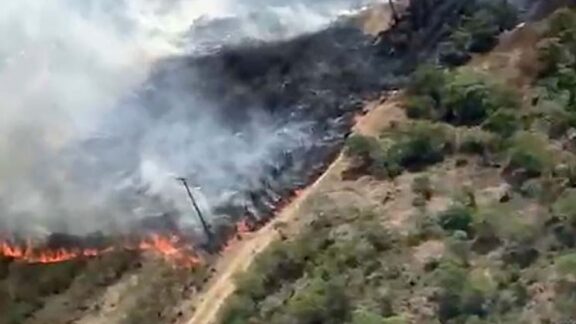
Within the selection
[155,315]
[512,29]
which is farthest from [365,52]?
[155,315]

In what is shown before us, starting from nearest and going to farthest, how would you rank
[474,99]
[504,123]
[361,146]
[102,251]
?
1. [504,123]
2. [474,99]
3. [361,146]
4. [102,251]

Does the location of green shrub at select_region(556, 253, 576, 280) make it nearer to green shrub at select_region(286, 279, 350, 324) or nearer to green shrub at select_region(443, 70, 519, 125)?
green shrub at select_region(286, 279, 350, 324)

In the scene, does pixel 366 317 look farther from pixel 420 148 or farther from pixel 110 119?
pixel 110 119

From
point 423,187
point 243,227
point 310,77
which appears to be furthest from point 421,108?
point 243,227

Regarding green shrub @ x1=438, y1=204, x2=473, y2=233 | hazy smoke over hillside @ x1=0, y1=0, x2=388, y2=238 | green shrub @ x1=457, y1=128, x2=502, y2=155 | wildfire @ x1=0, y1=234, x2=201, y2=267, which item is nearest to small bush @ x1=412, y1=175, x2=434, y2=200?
green shrub @ x1=457, y1=128, x2=502, y2=155

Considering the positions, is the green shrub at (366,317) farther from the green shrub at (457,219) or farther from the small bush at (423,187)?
the small bush at (423,187)

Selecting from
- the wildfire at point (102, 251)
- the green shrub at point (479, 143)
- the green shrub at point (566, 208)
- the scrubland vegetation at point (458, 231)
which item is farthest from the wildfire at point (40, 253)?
the green shrub at point (566, 208)
